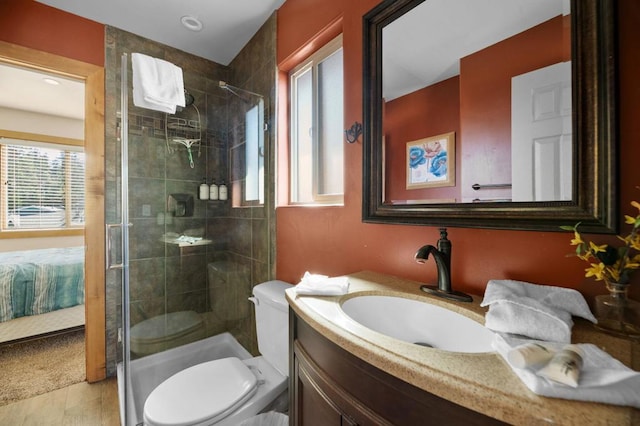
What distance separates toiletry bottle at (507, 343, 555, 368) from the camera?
43cm

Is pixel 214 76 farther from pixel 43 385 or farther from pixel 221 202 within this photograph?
pixel 43 385

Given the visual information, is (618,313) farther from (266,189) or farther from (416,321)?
(266,189)

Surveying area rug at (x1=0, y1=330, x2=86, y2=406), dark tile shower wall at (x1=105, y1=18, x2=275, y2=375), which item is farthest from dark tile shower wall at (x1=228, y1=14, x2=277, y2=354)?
area rug at (x1=0, y1=330, x2=86, y2=406)

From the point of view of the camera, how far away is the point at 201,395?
4.00 feet

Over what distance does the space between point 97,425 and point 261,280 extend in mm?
1228

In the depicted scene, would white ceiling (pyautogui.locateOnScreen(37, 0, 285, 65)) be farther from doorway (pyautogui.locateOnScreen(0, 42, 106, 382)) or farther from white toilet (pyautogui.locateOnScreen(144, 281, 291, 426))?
white toilet (pyautogui.locateOnScreen(144, 281, 291, 426))

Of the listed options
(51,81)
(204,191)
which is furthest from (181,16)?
(51,81)

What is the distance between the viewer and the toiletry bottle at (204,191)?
2.16 metres

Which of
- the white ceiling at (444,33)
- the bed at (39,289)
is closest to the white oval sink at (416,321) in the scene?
the white ceiling at (444,33)

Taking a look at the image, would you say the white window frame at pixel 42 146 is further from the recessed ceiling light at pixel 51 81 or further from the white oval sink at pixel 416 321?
the white oval sink at pixel 416 321

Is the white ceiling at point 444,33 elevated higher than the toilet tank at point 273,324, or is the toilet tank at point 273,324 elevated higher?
the white ceiling at point 444,33

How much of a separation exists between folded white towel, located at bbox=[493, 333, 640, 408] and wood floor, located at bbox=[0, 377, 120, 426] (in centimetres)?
218

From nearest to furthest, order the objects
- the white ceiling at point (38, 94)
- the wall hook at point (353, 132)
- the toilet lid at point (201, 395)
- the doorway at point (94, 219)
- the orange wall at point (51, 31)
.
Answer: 1. the toilet lid at point (201, 395)
2. the wall hook at point (353, 132)
3. the orange wall at point (51, 31)
4. the doorway at point (94, 219)
5. the white ceiling at point (38, 94)

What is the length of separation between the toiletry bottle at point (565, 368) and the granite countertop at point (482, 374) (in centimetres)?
3
